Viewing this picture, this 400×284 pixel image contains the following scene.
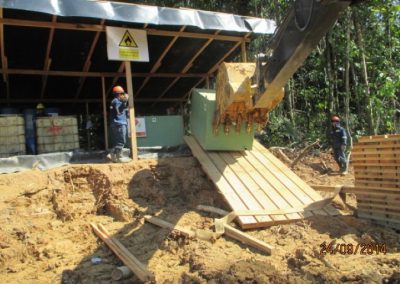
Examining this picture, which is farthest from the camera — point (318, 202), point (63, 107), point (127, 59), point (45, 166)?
point (63, 107)

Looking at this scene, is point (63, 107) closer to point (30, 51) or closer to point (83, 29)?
point (30, 51)

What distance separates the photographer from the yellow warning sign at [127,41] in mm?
8499

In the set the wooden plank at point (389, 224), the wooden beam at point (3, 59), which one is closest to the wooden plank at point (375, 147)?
the wooden plank at point (389, 224)

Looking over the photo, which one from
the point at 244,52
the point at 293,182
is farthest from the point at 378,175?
the point at 244,52

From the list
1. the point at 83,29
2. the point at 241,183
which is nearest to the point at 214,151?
the point at 241,183

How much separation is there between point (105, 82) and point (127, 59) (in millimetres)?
3229

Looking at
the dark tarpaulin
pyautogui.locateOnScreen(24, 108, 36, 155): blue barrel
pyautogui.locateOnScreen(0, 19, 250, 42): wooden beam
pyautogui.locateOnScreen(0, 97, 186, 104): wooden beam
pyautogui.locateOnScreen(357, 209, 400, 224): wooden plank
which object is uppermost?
the dark tarpaulin

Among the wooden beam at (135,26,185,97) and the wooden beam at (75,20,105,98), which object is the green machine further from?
the wooden beam at (75,20,105,98)

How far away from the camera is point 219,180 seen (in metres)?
7.34

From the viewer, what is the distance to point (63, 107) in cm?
1262

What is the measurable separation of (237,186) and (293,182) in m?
1.19

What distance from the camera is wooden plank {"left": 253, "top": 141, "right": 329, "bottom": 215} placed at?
7211 millimetres

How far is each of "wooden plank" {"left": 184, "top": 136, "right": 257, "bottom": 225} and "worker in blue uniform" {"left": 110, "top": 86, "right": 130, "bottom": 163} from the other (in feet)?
4.50

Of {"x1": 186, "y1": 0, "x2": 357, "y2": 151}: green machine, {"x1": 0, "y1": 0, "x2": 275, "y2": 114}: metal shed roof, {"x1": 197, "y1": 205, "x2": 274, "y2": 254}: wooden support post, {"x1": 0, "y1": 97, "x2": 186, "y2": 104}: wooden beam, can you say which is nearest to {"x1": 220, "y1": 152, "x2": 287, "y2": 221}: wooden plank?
{"x1": 186, "y1": 0, "x2": 357, "y2": 151}: green machine
